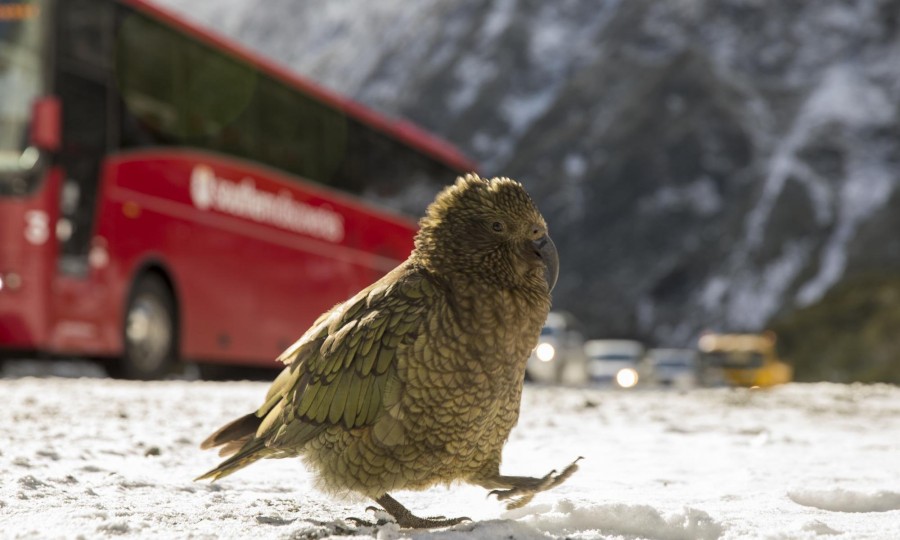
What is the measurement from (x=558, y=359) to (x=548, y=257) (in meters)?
21.9

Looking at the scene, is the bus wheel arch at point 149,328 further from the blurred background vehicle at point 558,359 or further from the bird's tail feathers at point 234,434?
the blurred background vehicle at point 558,359

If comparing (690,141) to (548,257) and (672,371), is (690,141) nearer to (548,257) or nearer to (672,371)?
(672,371)

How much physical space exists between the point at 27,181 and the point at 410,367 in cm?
768

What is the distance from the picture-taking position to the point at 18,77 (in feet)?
33.1

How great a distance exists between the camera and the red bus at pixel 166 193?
10.1 metres

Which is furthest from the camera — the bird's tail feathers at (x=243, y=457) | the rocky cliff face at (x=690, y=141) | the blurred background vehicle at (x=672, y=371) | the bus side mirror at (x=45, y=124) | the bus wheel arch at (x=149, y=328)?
the rocky cliff face at (x=690, y=141)

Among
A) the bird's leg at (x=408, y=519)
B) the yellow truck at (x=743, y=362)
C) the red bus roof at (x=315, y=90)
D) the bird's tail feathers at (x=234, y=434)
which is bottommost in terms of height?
the bird's leg at (x=408, y=519)

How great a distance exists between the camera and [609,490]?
13.9 ft

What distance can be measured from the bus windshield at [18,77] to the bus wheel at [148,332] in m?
1.83

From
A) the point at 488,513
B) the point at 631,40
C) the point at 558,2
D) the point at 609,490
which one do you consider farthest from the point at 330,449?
the point at 558,2

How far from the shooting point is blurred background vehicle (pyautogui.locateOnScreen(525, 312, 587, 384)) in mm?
25016

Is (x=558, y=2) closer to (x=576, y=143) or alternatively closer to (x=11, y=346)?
(x=576, y=143)

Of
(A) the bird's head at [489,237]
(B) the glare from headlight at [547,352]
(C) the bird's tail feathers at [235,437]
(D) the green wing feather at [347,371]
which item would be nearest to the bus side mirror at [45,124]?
(C) the bird's tail feathers at [235,437]

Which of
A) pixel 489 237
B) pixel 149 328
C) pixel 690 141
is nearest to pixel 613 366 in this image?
pixel 149 328
